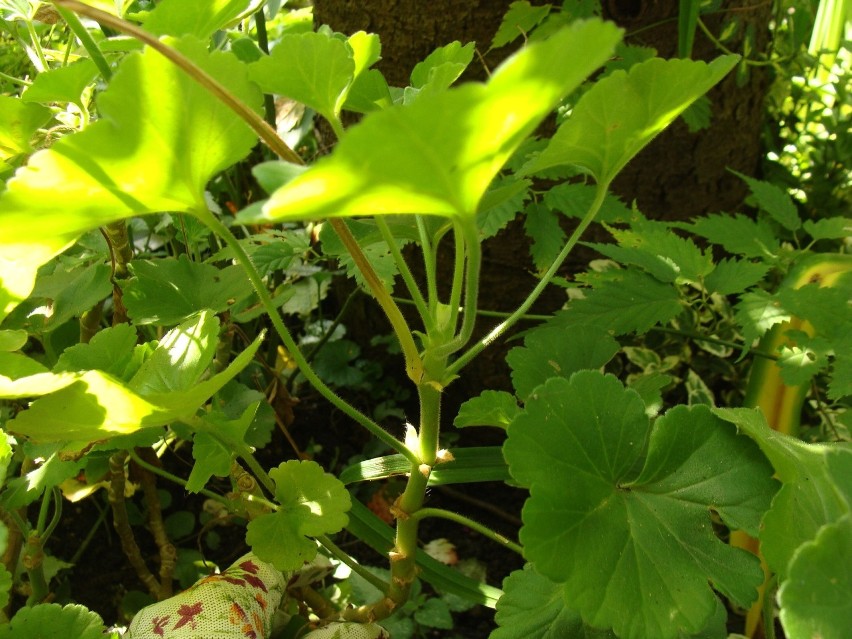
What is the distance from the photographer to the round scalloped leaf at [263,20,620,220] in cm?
32

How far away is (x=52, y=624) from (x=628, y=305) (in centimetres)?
69

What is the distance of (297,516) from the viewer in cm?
63

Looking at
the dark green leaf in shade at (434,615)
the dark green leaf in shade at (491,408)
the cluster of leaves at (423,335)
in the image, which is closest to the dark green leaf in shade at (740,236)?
the cluster of leaves at (423,335)

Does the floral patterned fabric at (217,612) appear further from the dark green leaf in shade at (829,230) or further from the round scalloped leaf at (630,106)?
the dark green leaf in shade at (829,230)

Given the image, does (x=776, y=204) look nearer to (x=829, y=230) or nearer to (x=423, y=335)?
(x=829, y=230)

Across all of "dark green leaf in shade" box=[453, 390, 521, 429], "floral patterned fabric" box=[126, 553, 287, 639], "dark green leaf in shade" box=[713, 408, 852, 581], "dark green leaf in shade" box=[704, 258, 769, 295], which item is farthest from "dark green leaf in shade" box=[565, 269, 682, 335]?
"floral patterned fabric" box=[126, 553, 287, 639]

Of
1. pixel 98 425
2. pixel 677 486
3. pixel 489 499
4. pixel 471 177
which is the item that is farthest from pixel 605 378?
pixel 489 499

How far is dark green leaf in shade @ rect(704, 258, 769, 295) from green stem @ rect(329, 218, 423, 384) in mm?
519

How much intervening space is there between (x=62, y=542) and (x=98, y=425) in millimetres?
798

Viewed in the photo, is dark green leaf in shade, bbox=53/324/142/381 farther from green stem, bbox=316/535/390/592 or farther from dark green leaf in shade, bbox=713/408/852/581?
dark green leaf in shade, bbox=713/408/852/581

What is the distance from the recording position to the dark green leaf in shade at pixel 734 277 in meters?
0.91

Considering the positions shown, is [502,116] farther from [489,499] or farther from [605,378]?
[489,499]

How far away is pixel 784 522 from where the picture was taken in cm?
48

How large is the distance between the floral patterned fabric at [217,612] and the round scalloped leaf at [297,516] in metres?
0.07
